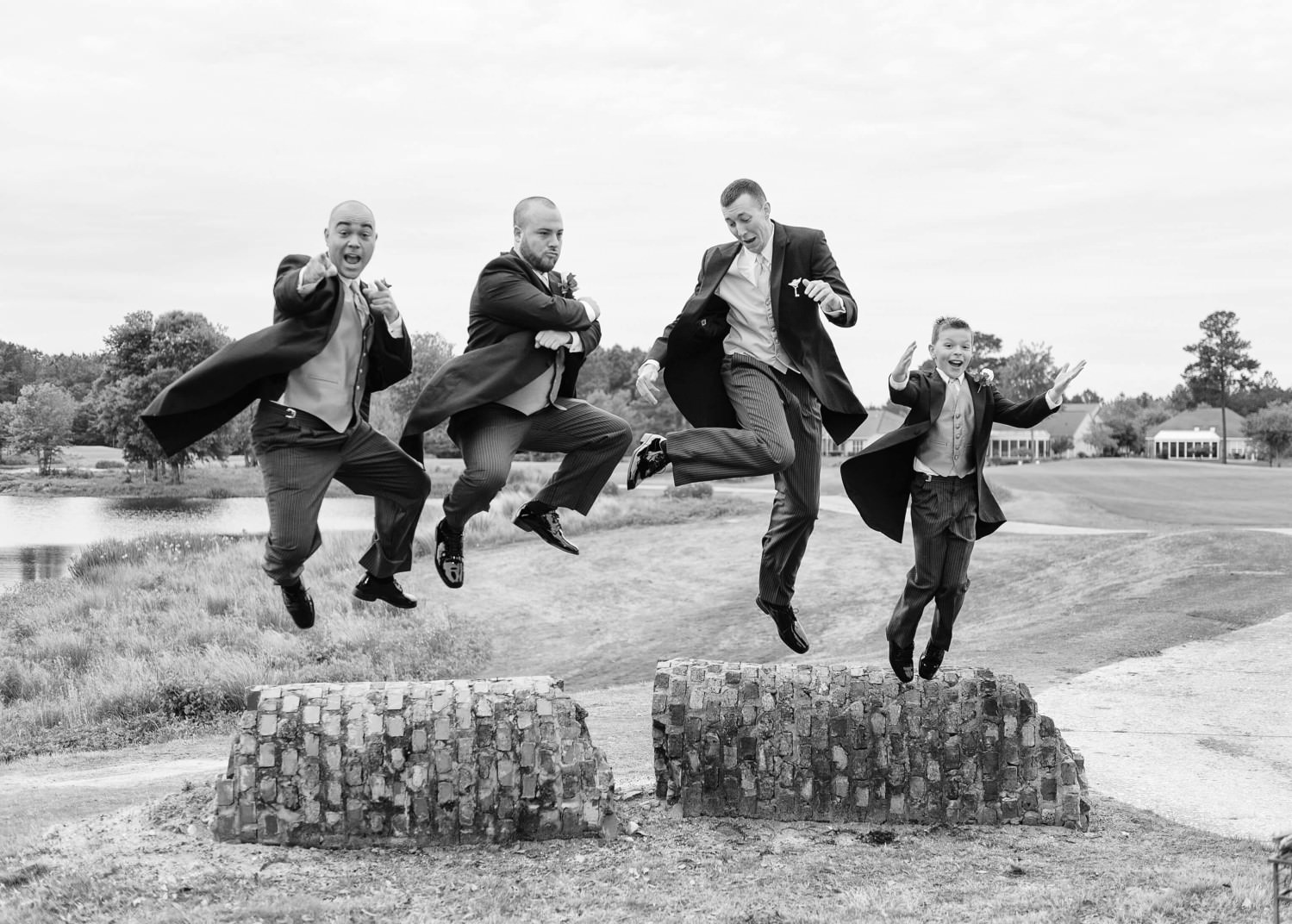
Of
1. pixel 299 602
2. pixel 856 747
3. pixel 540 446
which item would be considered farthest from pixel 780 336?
pixel 299 602

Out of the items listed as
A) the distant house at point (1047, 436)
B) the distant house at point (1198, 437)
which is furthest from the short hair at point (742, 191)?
the distant house at point (1198, 437)

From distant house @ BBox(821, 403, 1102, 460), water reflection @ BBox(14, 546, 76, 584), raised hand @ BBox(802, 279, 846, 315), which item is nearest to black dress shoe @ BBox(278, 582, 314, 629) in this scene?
raised hand @ BBox(802, 279, 846, 315)

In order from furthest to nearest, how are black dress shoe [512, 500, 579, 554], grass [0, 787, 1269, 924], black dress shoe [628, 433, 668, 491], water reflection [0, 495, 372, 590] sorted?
water reflection [0, 495, 372, 590] < black dress shoe [512, 500, 579, 554] < black dress shoe [628, 433, 668, 491] < grass [0, 787, 1269, 924]

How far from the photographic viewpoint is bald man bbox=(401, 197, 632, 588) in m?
8.49

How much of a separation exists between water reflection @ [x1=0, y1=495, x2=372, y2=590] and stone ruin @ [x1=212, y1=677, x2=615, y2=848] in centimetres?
2648

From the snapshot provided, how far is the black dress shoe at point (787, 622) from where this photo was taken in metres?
9.72

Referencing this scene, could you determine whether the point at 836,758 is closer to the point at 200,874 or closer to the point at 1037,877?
the point at 1037,877

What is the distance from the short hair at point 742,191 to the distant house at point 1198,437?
104709 mm

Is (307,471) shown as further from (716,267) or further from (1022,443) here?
(1022,443)

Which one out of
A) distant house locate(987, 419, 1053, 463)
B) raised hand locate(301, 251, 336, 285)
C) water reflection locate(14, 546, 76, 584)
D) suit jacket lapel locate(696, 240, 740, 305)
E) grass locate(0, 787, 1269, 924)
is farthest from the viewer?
distant house locate(987, 419, 1053, 463)

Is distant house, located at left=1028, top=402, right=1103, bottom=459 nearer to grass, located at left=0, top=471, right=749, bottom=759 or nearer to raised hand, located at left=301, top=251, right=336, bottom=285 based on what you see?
grass, located at left=0, top=471, right=749, bottom=759

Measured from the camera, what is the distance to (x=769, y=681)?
10.6 metres

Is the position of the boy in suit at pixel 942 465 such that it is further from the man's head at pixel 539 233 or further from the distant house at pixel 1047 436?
the distant house at pixel 1047 436

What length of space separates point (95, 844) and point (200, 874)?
1.15 metres
